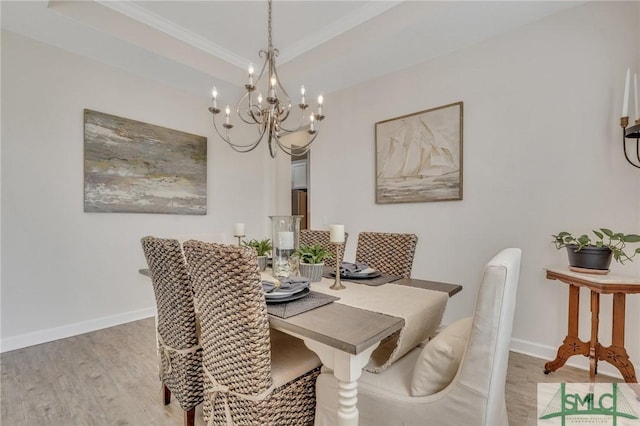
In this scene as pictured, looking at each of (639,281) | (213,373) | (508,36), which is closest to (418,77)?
(508,36)

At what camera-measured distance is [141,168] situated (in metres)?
3.11

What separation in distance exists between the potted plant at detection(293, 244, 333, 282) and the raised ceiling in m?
2.01

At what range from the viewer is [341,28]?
2844mm

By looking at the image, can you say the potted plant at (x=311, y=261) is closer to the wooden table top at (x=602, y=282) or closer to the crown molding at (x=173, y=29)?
the wooden table top at (x=602, y=282)

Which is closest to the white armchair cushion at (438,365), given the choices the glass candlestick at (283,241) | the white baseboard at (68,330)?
the glass candlestick at (283,241)

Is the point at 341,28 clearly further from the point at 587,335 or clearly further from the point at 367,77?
the point at 587,335

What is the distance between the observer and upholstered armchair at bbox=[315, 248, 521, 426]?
911 mm

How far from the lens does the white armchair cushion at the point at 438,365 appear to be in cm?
103

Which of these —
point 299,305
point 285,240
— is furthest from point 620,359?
point 285,240

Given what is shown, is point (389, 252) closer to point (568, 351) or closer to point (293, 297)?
point (293, 297)

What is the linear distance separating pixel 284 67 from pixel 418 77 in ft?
4.90

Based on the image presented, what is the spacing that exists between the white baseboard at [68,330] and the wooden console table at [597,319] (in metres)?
3.72

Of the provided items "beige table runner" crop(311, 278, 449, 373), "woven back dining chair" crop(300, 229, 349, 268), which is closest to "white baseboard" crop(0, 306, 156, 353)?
"woven back dining chair" crop(300, 229, 349, 268)

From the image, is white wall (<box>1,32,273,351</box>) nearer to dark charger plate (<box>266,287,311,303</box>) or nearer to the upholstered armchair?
dark charger plate (<box>266,287,311,303</box>)
